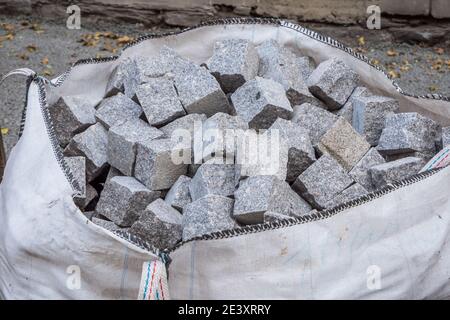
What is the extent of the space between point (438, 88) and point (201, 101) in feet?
7.73

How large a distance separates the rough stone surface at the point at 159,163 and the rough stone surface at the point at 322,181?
448 mm

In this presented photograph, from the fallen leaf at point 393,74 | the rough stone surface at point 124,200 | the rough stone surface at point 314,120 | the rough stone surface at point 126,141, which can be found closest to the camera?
the rough stone surface at point 124,200

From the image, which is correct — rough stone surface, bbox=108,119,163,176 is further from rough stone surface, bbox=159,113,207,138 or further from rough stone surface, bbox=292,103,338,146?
rough stone surface, bbox=292,103,338,146

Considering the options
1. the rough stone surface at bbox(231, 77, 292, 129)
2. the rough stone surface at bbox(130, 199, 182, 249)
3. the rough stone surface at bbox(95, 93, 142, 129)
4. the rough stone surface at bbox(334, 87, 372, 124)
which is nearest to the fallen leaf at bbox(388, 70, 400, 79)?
the rough stone surface at bbox(334, 87, 372, 124)

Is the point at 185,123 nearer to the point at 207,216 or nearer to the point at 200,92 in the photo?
the point at 200,92

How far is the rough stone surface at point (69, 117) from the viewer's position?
2943 millimetres

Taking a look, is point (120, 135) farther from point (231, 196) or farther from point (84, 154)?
point (231, 196)

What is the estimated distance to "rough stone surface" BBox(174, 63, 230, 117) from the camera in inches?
115

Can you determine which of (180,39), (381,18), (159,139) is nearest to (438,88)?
(381,18)

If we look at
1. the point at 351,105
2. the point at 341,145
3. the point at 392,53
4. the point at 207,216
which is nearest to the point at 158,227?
the point at 207,216

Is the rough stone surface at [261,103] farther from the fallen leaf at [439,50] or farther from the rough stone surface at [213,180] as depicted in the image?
the fallen leaf at [439,50]

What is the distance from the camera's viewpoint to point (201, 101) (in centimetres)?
293

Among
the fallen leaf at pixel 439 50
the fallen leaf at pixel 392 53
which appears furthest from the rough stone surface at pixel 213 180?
the fallen leaf at pixel 439 50

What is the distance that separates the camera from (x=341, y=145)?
2.82 meters
